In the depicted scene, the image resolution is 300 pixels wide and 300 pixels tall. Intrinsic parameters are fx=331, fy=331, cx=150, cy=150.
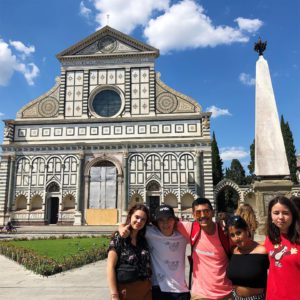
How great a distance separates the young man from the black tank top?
0.24 m

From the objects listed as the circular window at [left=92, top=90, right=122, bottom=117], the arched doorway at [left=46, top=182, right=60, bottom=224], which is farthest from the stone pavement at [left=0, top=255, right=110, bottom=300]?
the circular window at [left=92, top=90, right=122, bottom=117]

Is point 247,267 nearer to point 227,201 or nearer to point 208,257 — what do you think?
point 208,257

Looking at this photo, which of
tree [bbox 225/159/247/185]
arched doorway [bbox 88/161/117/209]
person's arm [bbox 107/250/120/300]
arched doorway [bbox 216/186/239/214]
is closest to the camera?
person's arm [bbox 107/250/120/300]

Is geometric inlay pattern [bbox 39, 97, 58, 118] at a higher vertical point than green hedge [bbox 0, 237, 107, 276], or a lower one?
higher

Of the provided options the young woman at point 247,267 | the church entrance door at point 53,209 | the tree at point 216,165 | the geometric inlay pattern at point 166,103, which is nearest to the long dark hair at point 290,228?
the young woman at point 247,267

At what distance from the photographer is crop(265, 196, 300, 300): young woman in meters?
3.05

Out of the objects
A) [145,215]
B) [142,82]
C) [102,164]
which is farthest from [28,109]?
[145,215]

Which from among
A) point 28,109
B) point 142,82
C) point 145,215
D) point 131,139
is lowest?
point 145,215

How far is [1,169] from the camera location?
34031 millimetres

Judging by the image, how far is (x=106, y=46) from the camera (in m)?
35.9

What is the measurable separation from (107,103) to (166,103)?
20.7ft

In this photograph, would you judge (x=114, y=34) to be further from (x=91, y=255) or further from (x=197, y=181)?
(x=91, y=255)

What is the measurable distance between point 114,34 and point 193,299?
3523 centimetres

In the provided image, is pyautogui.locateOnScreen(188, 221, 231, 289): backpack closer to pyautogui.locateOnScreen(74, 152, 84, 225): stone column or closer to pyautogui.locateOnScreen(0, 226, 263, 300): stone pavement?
pyautogui.locateOnScreen(0, 226, 263, 300): stone pavement
